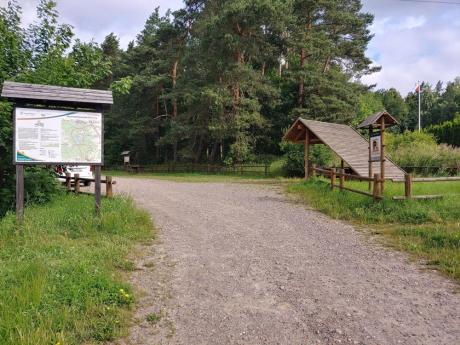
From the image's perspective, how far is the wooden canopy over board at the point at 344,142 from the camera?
14.7 m

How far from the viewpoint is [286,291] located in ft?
15.5

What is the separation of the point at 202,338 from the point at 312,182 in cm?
1247

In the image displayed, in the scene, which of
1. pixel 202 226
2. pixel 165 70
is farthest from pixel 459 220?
pixel 165 70

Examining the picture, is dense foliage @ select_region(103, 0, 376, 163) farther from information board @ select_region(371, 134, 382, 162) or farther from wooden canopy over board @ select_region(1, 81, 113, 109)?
wooden canopy over board @ select_region(1, 81, 113, 109)

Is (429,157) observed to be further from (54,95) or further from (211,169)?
(54,95)

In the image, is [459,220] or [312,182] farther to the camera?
[312,182]

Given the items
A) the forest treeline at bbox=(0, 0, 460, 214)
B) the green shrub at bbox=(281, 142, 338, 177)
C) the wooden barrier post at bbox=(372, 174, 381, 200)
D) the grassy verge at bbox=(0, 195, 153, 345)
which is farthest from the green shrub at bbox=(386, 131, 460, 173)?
the grassy verge at bbox=(0, 195, 153, 345)

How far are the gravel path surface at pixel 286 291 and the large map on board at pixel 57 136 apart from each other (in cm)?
245

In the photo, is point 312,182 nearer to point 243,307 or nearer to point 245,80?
point 243,307

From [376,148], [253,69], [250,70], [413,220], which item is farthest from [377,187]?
[253,69]

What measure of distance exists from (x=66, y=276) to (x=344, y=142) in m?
14.3

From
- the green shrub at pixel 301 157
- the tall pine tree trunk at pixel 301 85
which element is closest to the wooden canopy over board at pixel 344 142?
the green shrub at pixel 301 157

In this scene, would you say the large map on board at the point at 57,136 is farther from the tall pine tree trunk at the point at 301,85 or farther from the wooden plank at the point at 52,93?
the tall pine tree trunk at the point at 301,85

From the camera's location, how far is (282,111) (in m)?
33.7
